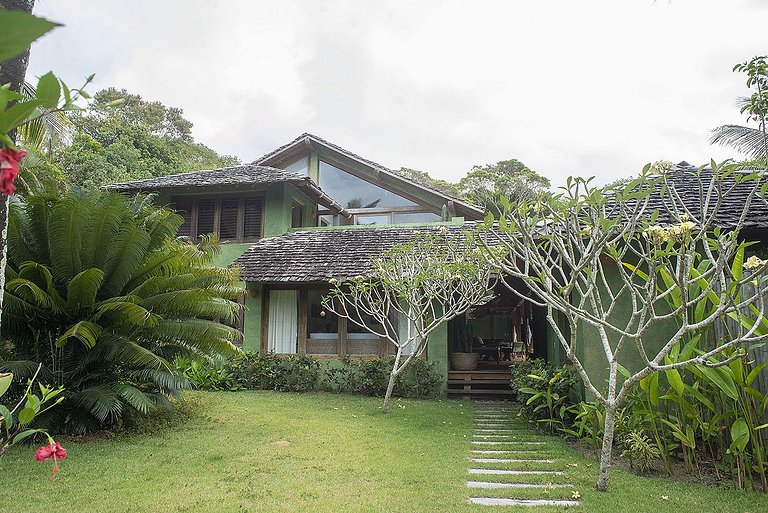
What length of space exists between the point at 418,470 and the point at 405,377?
245 inches

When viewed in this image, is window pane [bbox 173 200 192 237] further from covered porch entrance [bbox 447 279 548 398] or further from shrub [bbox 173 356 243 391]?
covered porch entrance [bbox 447 279 548 398]

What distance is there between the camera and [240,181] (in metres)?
14.2

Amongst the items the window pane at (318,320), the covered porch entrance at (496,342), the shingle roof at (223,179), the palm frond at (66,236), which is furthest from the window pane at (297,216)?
the palm frond at (66,236)

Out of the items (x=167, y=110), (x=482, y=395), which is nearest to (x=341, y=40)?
(x=482, y=395)

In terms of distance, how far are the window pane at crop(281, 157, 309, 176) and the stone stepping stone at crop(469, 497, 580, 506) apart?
13.5 m

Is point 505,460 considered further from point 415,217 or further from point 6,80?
point 415,217

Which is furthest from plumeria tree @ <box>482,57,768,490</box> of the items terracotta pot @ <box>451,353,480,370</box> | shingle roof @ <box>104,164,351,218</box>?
shingle roof @ <box>104,164,351,218</box>

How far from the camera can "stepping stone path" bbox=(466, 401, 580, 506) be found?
16.5 feet

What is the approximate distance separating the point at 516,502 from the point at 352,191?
13.1m

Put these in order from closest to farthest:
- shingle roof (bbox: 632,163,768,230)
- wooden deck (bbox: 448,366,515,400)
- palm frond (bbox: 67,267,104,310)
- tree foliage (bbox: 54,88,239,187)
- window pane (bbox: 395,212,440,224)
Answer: palm frond (bbox: 67,267,104,310)
shingle roof (bbox: 632,163,768,230)
wooden deck (bbox: 448,366,515,400)
window pane (bbox: 395,212,440,224)
tree foliage (bbox: 54,88,239,187)

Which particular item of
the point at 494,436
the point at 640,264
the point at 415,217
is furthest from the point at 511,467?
the point at 415,217

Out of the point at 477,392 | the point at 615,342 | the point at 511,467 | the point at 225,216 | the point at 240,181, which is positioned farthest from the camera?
the point at 225,216

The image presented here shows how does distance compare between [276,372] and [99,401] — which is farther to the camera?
[276,372]

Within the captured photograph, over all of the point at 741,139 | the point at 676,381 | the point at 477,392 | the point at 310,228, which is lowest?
the point at 477,392
